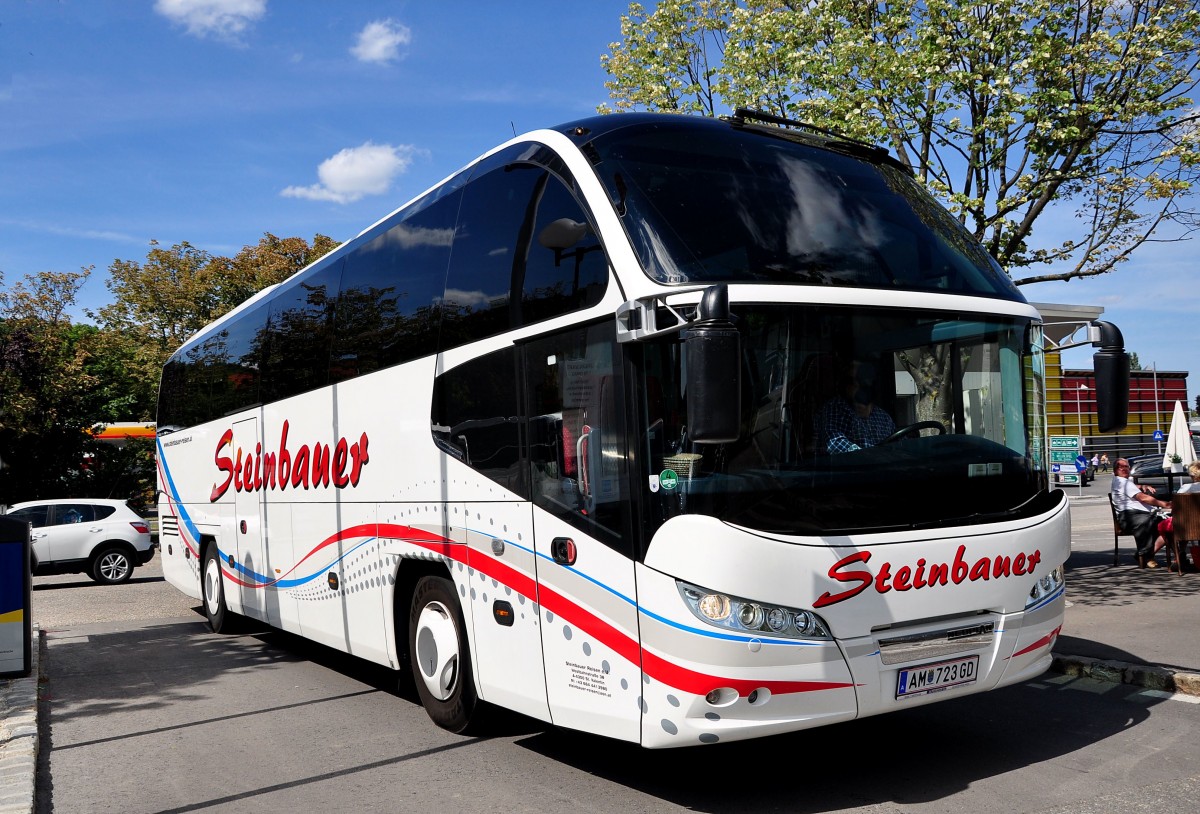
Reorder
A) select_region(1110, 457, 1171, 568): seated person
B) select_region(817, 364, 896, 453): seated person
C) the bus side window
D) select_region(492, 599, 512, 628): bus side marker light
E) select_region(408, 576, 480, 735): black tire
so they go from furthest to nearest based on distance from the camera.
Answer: select_region(1110, 457, 1171, 568): seated person → select_region(408, 576, 480, 735): black tire → select_region(492, 599, 512, 628): bus side marker light → the bus side window → select_region(817, 364, 896, 453): seated person

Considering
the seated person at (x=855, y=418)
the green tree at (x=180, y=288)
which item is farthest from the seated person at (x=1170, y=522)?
the green tree at (x=180, y=288)

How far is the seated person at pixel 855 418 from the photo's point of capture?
538cm

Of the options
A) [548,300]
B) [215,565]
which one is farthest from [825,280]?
[215,565]

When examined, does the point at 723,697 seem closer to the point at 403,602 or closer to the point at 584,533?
the point at 584,533

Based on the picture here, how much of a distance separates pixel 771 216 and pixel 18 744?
5856mm

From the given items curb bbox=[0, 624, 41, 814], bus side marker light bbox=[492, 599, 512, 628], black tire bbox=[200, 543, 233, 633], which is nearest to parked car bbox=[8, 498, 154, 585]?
black tire bbox=[200, 543, 233, 633]

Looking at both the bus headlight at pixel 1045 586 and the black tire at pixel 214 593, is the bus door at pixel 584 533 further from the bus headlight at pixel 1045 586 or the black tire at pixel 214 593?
the black tire at pixel 214 593

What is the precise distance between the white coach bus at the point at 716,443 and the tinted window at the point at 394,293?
0.26 ft

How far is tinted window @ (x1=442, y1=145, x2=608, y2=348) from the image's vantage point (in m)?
5.94

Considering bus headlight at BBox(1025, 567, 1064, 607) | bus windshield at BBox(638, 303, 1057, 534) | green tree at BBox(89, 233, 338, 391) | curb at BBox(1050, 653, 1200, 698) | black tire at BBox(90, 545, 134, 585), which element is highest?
green tree at BBox(89, 233, 338, 391)

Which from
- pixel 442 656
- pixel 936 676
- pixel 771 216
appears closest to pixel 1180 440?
pixel 936 676

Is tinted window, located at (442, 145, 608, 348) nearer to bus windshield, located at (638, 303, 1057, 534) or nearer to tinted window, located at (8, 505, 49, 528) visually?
bus windshield, located at (638, 303, 1057, 534)

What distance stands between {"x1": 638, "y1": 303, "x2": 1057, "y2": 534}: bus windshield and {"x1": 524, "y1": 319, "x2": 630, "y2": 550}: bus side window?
0.84 ft

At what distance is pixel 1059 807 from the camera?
5285mm
